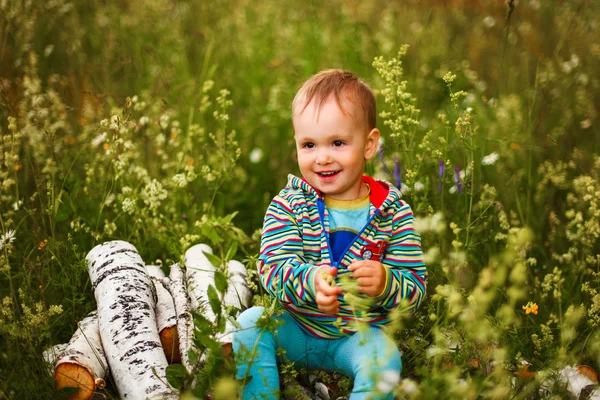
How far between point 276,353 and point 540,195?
1894 mm

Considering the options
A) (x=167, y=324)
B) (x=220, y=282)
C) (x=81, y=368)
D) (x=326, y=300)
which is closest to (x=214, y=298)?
(x=220, y=282)

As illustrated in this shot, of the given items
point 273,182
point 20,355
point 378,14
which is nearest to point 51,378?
point 20,355

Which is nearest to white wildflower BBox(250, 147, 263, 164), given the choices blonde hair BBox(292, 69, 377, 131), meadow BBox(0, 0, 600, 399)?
meadow BBox(0, 0, 600, 399)

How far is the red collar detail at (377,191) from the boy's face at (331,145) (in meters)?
0.07

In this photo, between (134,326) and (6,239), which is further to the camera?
(6,239)

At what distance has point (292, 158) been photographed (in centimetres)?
424

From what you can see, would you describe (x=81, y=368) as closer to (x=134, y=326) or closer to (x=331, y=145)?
(x=134, y=326)

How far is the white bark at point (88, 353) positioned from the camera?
2.46m

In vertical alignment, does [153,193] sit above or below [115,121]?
below

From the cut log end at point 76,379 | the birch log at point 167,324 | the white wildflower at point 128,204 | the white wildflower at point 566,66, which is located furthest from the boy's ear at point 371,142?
the white wildflower at point 566,66

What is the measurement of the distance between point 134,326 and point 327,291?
875mm

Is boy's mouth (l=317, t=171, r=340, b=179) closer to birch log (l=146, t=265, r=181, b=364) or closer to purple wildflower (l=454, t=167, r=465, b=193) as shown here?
birch log (l=146, t=265, r=181, b=364)

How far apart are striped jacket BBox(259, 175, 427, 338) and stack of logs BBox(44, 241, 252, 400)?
214 millimetres

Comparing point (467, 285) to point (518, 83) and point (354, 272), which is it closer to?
point (354, 272)
